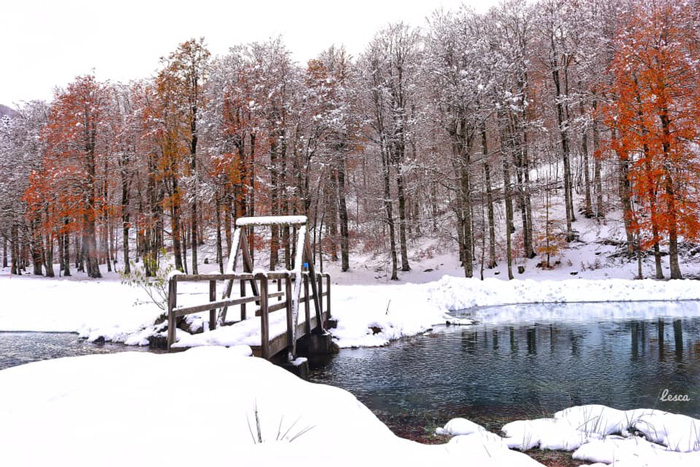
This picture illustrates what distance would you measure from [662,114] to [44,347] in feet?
86.5

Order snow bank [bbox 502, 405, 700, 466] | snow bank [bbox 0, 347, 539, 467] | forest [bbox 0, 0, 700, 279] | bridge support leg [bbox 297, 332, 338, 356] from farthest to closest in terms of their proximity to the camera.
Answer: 1. forest [bbox 0, 0, 700, 279]
2. bridge support leg [bbox 297, 332, 338, 356]
3. snow bank [bbox 502, 405, 700, 466]
4. snow bank [bbox 0, 347, 539, 467]

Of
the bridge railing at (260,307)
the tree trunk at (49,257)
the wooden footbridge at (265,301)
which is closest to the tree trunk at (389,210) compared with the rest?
the wooden footbridge at (265,301)

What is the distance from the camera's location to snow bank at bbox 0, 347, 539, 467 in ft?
7.85

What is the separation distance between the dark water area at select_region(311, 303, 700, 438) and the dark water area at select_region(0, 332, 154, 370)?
20.9 feet

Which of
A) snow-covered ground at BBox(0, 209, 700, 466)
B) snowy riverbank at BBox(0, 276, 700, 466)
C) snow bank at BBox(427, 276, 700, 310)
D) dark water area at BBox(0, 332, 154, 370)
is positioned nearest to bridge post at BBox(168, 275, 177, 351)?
snow-covered ground at BBox(0, 209, 700, 466)

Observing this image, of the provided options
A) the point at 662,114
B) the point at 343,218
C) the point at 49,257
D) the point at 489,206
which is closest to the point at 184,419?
the point at 489,206

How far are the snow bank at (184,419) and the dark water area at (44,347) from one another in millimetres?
8513

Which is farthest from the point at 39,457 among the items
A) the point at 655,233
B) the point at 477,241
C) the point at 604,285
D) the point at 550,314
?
the point at 477,241

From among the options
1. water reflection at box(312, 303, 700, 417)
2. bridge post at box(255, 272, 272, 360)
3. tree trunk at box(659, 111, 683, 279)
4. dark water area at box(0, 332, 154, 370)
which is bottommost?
water reflection at box(312, 303, 700, 417)

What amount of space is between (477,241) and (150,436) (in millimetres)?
25838

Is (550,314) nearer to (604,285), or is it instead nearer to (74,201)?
(604,285)

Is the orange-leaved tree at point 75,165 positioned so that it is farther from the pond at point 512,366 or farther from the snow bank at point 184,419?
the snow bank at point 184,419

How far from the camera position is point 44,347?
1171 centimetres

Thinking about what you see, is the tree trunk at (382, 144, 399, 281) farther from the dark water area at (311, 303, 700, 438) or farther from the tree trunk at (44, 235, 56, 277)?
the tree trunk at (44, 235, 56, 277)
